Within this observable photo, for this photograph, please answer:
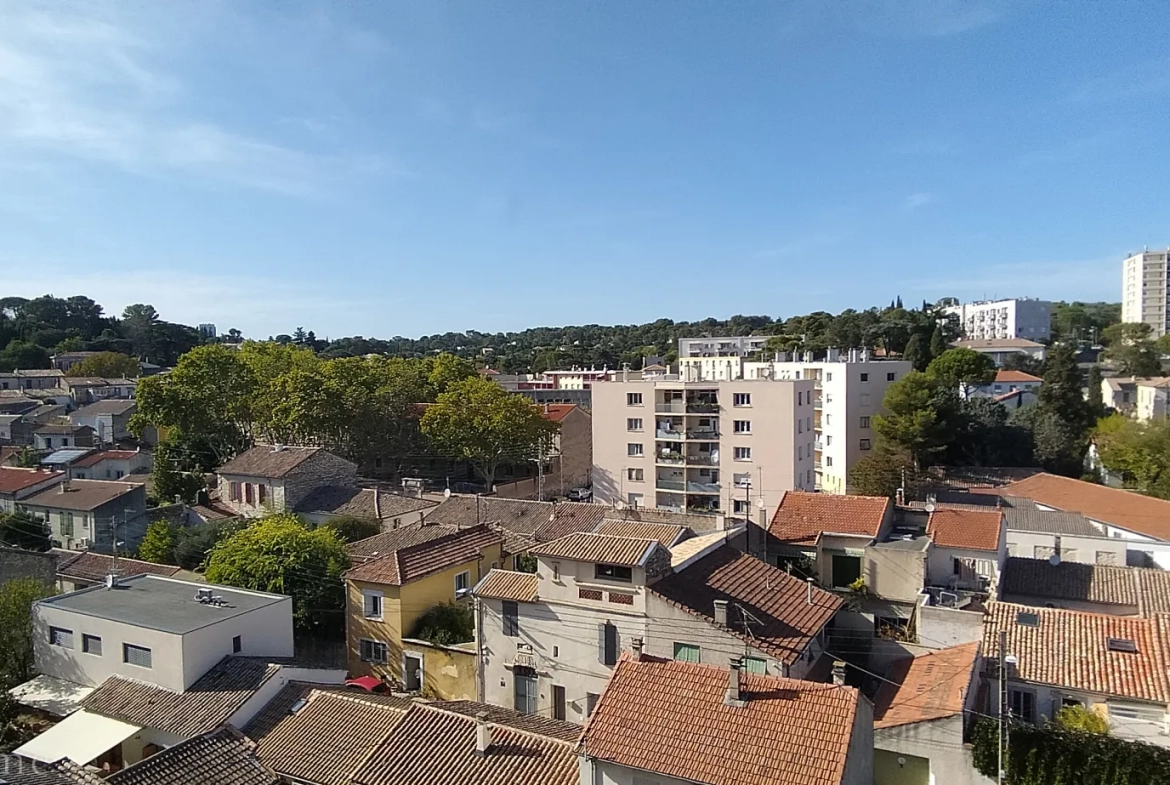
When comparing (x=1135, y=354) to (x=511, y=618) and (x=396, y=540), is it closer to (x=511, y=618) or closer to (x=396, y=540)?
(x=396, y=540)

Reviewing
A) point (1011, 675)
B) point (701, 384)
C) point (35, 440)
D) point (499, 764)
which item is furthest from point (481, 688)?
point (35, 440)

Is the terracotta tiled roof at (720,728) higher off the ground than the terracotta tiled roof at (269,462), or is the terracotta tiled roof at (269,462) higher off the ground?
the terracotta tiled roof at (269,462)

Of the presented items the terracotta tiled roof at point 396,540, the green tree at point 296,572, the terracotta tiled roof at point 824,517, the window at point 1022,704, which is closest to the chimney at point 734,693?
the window at point 1022,704

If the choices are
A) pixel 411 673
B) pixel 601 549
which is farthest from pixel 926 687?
pixel 411 673

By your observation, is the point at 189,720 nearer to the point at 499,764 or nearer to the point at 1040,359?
the point at 499,764

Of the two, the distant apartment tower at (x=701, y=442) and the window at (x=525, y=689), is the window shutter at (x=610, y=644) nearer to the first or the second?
the window at (x=525, y=689)

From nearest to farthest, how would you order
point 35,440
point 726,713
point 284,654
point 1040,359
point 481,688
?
point 726,713
point 481,688
point 284,654
point 35,440
point 1040,359

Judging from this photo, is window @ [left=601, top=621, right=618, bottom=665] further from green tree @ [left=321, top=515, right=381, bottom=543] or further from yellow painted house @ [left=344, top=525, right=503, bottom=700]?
green tree @ [left=321, top=515, right=381, bottom=543]
